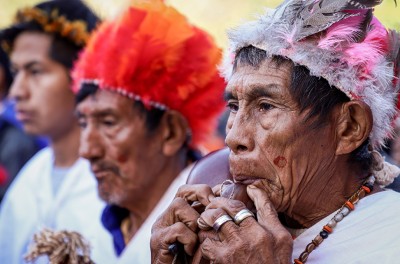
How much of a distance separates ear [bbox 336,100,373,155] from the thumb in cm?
35

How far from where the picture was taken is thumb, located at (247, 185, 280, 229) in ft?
8.59

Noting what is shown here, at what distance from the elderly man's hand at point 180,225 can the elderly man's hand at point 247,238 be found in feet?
0.21

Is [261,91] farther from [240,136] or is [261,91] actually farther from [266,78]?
[240,136]

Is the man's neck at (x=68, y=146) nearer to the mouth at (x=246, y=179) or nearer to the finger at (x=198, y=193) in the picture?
the finger at (x=198, y=193)

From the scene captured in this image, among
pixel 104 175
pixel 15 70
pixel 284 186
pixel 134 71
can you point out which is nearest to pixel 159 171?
pixel 104 175

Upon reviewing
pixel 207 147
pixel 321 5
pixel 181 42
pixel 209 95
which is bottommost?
pixel 207 147

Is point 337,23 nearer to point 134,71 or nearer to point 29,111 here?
point 134,71

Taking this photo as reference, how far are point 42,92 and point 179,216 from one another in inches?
133

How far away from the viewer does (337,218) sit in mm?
2824

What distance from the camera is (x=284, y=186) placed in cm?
279

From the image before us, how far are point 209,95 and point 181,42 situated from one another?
37 centimetres

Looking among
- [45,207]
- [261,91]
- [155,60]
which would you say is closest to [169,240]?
[261,91]

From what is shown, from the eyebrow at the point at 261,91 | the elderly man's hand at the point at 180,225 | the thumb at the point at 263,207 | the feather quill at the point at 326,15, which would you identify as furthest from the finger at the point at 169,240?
the feather quill at the point at 326,15

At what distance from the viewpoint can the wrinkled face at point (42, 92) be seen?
234 inches
